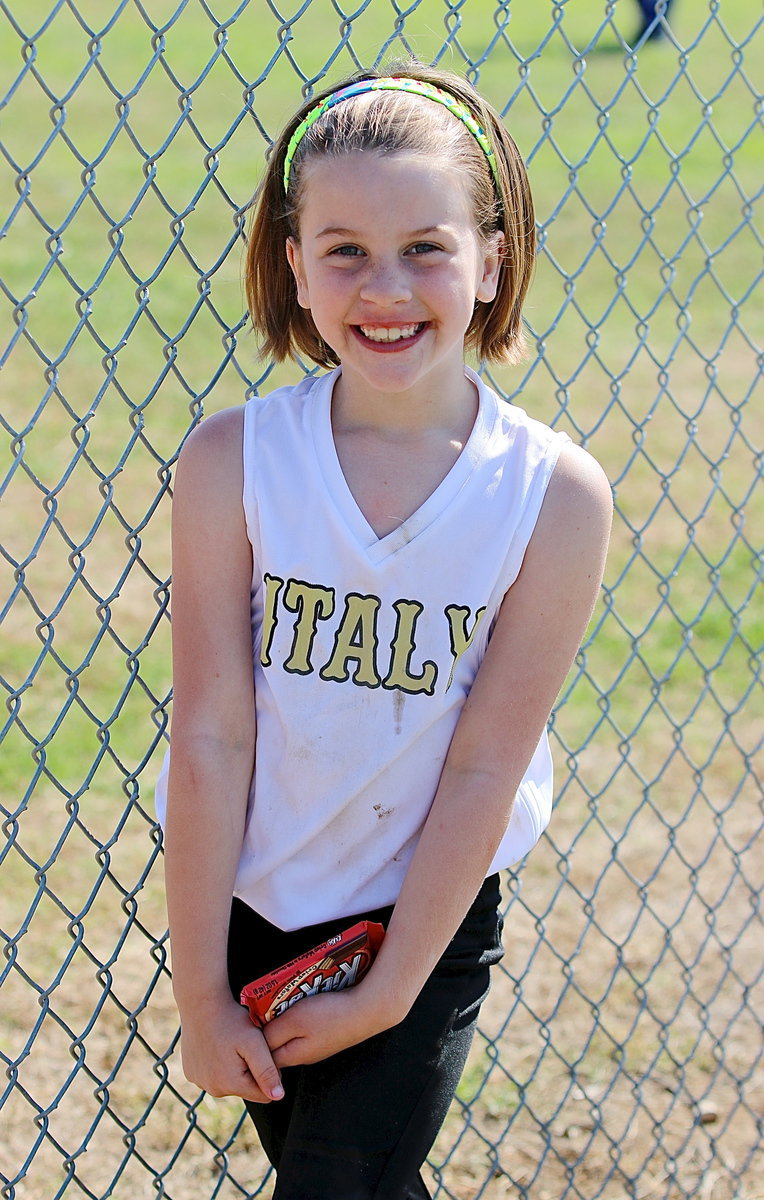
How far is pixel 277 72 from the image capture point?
1342 cm

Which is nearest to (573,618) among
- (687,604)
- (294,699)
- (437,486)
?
(437,486)

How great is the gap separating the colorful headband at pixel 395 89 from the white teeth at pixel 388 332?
253 millimetres

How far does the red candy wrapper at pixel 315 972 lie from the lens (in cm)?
163

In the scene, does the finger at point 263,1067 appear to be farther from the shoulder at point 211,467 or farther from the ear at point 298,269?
the ear at point 298,269

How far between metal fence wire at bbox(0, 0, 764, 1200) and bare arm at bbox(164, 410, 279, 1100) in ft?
0.64

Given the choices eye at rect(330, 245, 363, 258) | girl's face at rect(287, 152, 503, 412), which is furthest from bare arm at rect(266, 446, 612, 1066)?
eye at rect(330, 245, 363, 258)

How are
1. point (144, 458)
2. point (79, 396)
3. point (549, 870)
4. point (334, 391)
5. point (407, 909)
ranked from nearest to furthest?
point (407, 909), point (334, 391), point (549, 870), point (144, 458), point (79, 396)

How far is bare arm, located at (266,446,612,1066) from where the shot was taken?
5.38ft

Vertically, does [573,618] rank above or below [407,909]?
above

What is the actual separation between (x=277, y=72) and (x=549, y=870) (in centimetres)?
1168

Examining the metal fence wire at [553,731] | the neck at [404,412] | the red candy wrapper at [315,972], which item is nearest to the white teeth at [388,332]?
the neck at [404,412]

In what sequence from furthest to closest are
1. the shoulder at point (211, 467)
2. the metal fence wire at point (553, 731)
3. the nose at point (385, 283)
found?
1. the metal fence wire at point (553, 731)
2. the shoulder at point (211, 467)
3. the nose at point (385, 283)

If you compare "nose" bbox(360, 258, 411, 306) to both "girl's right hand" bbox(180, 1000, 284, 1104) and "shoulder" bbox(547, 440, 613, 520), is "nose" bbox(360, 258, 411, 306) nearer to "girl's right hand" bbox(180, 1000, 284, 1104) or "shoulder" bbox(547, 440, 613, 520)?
"shoulder" bbox(547, 440, 613, 520)

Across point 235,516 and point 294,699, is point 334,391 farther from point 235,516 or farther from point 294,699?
point 294,699
